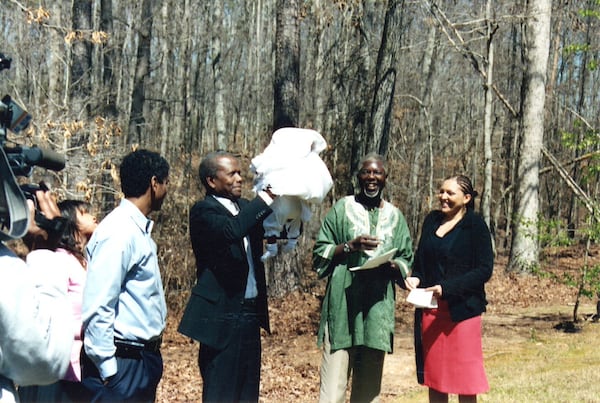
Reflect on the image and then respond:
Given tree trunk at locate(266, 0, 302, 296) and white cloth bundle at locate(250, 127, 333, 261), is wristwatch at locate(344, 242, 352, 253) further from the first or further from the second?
tree trunk at locate(266, 0, 302, 296)

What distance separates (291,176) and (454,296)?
1649 millimetres

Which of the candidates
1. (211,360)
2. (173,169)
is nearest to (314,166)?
(211,360)

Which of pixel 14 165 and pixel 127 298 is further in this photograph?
pixel 127 298

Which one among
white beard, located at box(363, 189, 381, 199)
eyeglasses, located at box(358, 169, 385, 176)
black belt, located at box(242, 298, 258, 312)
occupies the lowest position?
black belt, located at box(242, 298, 258, 312)

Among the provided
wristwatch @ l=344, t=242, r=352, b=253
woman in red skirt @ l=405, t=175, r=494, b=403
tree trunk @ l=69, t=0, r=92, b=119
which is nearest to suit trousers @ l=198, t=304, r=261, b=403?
wristwatch @ l=344, t=242, r=352, b=253

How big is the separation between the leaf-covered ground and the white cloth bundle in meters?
3.58

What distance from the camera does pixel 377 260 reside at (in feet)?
16.6

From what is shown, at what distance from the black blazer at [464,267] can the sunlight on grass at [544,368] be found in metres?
2.06

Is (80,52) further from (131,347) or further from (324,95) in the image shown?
(324,95)

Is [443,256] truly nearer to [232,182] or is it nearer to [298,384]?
[232,182]

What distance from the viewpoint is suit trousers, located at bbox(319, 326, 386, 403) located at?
207 inches

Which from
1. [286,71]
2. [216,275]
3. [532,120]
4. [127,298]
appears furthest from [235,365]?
[532,120]

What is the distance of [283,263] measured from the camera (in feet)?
42.1

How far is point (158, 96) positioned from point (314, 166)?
2671 cm
